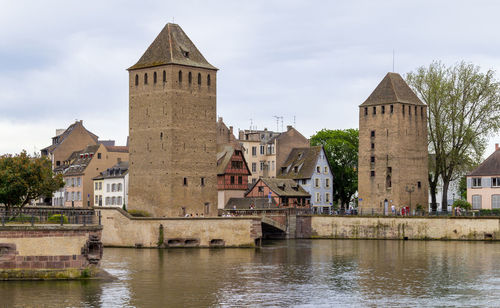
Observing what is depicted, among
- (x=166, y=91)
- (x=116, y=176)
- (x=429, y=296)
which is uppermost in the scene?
(x=166, y=91)

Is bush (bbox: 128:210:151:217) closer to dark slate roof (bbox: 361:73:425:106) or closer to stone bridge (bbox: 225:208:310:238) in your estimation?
stone bridge (bbox: 225:208:310:238)

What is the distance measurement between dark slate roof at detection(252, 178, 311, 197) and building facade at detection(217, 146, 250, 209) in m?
4.39

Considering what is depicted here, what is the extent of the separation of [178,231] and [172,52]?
52.3 ft

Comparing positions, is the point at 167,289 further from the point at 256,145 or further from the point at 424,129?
the point at 256,145

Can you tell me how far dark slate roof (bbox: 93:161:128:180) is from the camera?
91.0 m

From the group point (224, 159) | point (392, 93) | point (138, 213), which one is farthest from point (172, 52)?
point (392, 93)

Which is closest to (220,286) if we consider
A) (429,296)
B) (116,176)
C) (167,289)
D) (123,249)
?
(167,289)

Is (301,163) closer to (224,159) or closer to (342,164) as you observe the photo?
(342,164)

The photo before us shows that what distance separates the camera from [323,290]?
3744 centimetres

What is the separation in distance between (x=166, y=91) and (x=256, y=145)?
33.6 meters

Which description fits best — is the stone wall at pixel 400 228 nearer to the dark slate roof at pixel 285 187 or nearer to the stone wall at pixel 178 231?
the dark slate roof at pixel 285 187

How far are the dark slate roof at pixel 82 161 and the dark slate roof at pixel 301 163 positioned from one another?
21.2 metres

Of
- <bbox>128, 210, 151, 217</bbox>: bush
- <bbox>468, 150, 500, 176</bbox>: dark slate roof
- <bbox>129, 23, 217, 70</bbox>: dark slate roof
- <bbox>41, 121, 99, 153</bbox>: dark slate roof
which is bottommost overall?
<bbox>128, 210, 151, 217</bbox>: bush

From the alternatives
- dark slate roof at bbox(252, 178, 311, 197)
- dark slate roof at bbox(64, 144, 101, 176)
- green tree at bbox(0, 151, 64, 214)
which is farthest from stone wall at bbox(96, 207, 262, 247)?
dark slate roof at bbox(64, 144, 101, 176)
